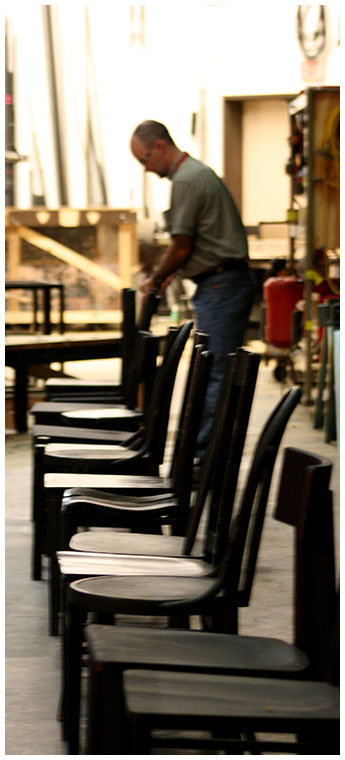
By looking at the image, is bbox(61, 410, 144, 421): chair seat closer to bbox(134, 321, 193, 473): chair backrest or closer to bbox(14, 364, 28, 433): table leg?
bbox(134, 321, 193, 473): chair backrest

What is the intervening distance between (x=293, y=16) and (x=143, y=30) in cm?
195

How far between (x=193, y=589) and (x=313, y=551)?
23.2 inches

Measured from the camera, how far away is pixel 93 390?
17.8 feet

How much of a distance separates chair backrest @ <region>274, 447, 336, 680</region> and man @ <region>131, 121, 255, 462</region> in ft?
10.7

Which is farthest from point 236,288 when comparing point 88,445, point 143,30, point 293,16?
point 143,30

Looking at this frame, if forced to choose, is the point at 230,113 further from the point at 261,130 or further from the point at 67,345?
the point at 67,345

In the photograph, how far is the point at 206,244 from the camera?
5.21m

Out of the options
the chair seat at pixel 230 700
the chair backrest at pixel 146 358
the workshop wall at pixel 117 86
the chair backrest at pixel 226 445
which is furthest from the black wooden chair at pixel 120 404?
the workshop wall at pixel 117 86

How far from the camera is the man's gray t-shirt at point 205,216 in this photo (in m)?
5.12

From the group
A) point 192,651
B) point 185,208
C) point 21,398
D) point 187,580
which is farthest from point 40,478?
point 21,398

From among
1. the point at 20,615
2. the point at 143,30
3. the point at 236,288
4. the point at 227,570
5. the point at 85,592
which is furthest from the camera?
the point at 143,30

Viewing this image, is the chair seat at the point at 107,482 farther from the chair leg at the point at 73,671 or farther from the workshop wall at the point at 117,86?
the workshop wall at the point at 117,86

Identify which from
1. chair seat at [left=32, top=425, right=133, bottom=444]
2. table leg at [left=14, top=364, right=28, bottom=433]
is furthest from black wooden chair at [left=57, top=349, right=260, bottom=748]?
table leg at [left=14, top=364, right=28, bottom=433]

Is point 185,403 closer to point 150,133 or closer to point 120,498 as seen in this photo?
point 120,498
